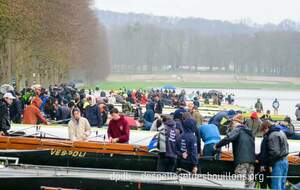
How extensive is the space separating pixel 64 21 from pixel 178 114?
34147 millimetres

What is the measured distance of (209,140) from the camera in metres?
16.3

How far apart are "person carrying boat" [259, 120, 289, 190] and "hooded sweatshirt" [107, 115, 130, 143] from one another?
3430 mm

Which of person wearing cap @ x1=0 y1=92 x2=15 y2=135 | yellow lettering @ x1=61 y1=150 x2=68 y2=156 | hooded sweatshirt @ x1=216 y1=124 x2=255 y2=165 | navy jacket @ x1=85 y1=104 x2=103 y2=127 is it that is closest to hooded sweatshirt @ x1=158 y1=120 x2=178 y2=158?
hooded sweatshirt @ x1=216 y1=124 x2=255 y2=165

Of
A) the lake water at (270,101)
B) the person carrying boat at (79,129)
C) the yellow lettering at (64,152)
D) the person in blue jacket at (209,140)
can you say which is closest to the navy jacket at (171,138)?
the person in blue jacket at (209,140)

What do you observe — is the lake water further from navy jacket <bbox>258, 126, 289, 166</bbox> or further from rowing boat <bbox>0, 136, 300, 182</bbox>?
navy jacket <bbox>258, 126, 289, 166</bbox>

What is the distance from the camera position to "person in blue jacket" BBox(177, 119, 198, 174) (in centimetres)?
1499

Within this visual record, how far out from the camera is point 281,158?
47.6 feet

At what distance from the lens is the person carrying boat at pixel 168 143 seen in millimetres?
15375

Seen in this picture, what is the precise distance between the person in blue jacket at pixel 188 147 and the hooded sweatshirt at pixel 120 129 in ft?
6.23

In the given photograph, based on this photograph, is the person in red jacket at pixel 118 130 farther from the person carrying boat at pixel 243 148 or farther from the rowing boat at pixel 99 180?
the person carrying boat at pixel 243 148

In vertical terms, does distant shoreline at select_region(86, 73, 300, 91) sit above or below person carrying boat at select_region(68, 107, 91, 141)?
above

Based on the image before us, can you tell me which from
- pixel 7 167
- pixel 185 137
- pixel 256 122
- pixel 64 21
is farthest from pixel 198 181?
pixel 64 21

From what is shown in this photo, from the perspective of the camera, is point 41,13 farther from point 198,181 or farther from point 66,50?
point 198,181

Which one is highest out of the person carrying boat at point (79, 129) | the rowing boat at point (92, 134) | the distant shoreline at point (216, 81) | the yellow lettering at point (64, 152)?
the distant shoreline at point (216, 81)
